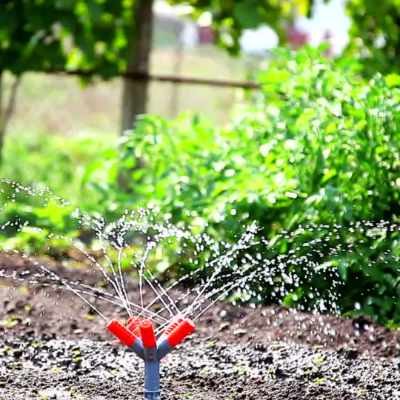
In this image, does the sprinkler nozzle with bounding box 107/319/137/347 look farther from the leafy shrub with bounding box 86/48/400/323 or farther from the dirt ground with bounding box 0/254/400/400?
the leafy shrub with bounding box 86/48/400/323

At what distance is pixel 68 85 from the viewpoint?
29.3 ft

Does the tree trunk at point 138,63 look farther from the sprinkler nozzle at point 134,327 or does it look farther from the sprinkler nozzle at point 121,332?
→ the sprinkler nozzle at point 121,332

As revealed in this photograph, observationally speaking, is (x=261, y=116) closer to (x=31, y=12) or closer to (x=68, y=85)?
(x=31, y=12)

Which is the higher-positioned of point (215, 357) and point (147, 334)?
point (147, 334)

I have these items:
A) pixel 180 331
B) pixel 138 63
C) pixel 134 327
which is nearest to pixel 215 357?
pixel 134 327

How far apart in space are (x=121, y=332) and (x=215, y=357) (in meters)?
0.85

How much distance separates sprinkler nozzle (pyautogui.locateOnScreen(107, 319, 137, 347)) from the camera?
7.50 feet

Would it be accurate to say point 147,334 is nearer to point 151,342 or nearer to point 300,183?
point 151,342

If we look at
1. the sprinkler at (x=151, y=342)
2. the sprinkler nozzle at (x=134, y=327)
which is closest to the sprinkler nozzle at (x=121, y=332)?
the sprinkler at (x=151, y=342)

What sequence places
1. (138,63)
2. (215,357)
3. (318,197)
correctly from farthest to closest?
(138,63) < (318,197) < (215,357)

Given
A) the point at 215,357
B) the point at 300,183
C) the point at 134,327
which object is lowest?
the point at 215,357

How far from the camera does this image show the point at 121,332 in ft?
7.56

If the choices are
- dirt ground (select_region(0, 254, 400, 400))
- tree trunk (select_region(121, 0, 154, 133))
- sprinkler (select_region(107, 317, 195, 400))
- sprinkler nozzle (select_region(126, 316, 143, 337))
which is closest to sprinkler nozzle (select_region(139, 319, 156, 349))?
sprinkler (select_region(107, 317, 195, 400))

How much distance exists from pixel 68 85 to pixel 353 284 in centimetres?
596
